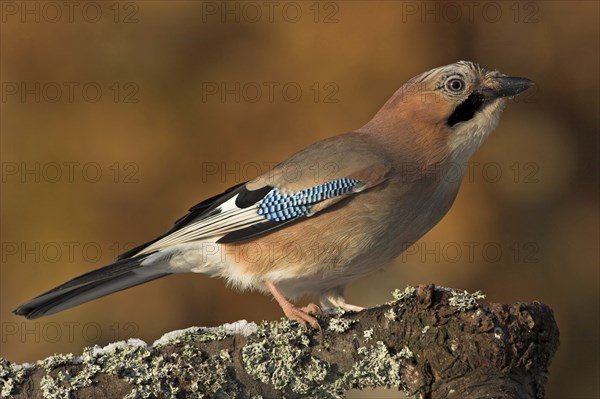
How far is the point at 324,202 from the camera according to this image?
15.9 feet

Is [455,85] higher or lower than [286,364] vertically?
higher

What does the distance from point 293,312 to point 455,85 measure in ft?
5.29

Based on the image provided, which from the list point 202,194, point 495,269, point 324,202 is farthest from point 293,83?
point 495,269

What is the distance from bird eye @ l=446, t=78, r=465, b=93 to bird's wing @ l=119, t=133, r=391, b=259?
0.55m

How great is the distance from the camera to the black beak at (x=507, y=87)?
5.08 metres

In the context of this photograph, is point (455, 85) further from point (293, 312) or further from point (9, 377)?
point (9, 377)

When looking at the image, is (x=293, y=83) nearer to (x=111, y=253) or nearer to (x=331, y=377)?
(x=111, y=253)

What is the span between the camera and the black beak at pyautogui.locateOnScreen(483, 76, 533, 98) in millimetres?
5082

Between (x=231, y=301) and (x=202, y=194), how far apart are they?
0.69 m

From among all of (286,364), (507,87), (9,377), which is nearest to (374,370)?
(286,364)

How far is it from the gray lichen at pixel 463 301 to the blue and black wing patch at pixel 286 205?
4.18 feet

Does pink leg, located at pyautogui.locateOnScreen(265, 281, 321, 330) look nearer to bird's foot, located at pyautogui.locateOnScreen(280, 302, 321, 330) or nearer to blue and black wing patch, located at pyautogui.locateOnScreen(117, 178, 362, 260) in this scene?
bird's foot, located at pyautogui.locateOnScreen(280, 302, 321, 330)

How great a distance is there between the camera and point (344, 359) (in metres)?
3.85

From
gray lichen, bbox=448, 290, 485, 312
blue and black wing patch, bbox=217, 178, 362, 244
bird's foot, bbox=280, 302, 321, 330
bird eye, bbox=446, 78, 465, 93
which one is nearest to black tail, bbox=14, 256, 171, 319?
blue and black wing patch, bbox=217, 178, 362, 244
